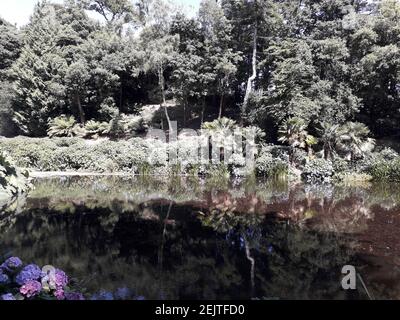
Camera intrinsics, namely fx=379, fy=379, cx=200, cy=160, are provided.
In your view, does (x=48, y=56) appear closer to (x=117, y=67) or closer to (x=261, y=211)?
(x=117, y=67)

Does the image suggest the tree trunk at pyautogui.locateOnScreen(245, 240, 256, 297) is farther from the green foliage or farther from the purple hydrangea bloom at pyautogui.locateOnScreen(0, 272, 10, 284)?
the green foliage

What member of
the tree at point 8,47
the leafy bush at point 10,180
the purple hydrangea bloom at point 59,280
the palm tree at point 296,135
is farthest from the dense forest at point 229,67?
the purple hydrangea bloom at point 59,280

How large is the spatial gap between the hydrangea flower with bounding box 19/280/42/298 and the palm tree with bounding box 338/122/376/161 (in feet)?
57.6

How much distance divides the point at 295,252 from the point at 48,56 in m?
24.2

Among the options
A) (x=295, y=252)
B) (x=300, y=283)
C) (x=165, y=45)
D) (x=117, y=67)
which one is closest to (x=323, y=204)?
(x=295, y=252)

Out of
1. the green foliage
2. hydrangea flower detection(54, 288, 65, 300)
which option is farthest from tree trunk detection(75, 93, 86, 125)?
hydrangea flower detection(54, 288, 65, 300)

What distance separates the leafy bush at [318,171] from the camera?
17.4m

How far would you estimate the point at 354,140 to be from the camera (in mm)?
18562

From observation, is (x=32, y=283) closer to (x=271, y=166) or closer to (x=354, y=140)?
(x=271, y=166)

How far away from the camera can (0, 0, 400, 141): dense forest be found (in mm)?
20375

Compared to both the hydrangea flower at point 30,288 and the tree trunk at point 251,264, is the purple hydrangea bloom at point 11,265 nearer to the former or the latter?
the hydrangea flower at point 30,288

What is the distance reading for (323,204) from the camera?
38.6ft

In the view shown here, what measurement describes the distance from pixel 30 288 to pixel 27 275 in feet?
0.54

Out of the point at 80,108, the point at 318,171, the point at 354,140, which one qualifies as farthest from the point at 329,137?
the point at 80,108
